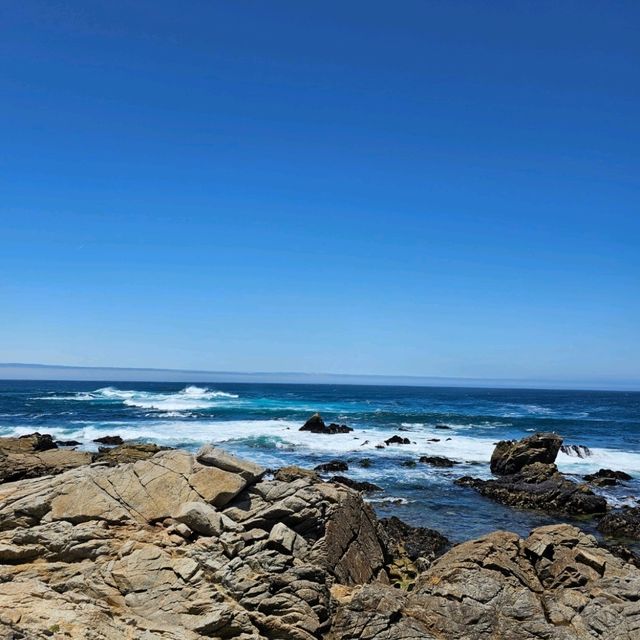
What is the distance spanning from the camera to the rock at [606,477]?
102 feet

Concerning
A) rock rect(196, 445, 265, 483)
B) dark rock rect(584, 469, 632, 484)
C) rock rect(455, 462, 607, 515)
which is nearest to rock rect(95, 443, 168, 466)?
rock rect(196, 445, 265, 483)

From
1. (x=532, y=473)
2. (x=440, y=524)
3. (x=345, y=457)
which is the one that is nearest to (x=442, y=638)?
(x=440, y=524)

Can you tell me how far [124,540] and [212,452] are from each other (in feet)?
11.6

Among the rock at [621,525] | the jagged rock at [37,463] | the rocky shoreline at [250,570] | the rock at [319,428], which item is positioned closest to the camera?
the rocky shoreline at [250,570]

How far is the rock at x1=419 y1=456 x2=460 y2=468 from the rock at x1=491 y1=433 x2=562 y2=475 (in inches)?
116

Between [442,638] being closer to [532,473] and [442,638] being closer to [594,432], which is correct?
[532,473]

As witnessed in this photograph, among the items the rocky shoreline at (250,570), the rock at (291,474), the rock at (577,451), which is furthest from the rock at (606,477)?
the rocky shoreline at (250,570)

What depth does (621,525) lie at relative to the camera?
74.4 ft

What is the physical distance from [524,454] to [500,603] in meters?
25.7

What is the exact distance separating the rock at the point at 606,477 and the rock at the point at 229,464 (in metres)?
25.0

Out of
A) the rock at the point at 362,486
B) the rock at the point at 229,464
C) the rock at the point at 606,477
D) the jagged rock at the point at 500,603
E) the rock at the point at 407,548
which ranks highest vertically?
the rock at the point at 229,464

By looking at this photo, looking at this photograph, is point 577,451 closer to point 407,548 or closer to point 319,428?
point 319,428

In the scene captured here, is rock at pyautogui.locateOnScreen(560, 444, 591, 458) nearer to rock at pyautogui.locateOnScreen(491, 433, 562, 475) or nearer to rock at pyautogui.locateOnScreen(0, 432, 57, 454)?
rock at pyautogui.locateOnScreen(491, 433, 562, 475)

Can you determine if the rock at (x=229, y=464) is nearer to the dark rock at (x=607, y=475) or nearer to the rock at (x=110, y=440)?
the dark rock at (x=607, y=475)
